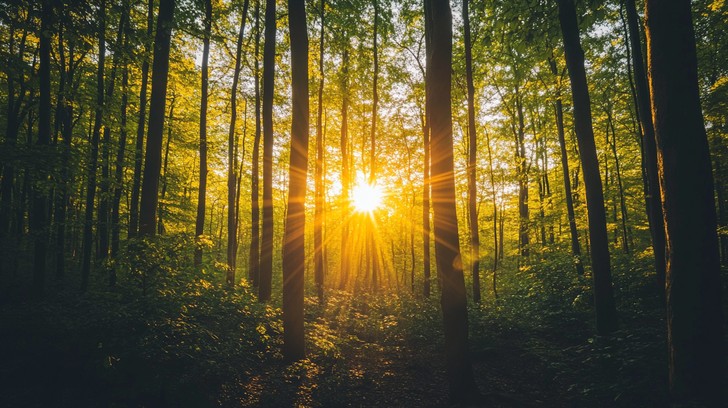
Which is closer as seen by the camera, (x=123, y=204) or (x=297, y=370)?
(x=297, y=370)

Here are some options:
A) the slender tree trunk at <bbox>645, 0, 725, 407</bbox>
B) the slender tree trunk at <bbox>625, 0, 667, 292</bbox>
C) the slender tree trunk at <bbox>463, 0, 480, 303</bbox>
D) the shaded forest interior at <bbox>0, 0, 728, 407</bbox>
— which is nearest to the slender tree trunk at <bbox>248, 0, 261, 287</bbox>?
the shaded forest interior at <bbox>0, 0, 728, 407</bbox>

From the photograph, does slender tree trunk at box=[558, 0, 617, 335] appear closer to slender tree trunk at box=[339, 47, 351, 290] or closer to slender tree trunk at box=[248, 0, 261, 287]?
slender tree trunk at box=[339, 47, 351, 290]

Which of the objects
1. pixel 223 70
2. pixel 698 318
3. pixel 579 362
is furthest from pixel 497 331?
pixel 223 70

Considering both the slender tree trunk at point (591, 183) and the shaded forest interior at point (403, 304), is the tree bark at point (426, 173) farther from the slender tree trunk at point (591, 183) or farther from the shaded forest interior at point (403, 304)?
the slender tree trunk at point (591, 183)

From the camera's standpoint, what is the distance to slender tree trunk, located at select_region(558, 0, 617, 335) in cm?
718

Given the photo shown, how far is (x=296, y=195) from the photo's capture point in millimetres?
7219

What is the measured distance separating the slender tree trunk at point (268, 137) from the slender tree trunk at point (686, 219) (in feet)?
30.2

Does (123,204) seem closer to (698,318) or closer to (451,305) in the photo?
(451,305)

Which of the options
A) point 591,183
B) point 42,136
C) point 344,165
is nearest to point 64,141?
point 42,136

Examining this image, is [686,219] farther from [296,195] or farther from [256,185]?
[256,185]

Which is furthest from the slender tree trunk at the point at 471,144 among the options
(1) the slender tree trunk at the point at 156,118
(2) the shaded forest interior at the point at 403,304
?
(1) the slender tree trunk at the point at 156,118

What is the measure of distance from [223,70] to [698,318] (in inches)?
787

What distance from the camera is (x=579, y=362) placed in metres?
Answer: 6.64

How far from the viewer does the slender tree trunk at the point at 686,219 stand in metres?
2.95
